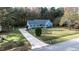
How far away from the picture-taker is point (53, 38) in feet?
11.0

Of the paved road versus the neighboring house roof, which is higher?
the neighboring house roof

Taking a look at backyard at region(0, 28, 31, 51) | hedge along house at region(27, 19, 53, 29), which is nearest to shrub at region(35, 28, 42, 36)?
hedge along house at region(27, 19, 53, 29)

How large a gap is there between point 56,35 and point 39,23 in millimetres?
229

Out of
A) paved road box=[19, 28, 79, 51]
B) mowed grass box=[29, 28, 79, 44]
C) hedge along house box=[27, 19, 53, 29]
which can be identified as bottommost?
paved road box=[19, 28, 79, 51]

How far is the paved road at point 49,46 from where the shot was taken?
→ 10.9 ft

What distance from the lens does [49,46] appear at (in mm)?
3338

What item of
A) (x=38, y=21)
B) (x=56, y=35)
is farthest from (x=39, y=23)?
(x=56, y=35)

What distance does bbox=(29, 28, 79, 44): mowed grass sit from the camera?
10.9 feet

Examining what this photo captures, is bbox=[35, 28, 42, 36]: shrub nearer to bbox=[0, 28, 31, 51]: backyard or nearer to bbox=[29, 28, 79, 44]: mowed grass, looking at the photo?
bbox=[29, 28, 79, 44]: mowed grass

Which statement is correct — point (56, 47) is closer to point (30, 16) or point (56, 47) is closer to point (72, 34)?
point (72, 34)

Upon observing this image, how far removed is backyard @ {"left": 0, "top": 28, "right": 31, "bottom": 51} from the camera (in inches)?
131

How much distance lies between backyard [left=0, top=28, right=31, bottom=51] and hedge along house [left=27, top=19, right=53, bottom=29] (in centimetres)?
16
